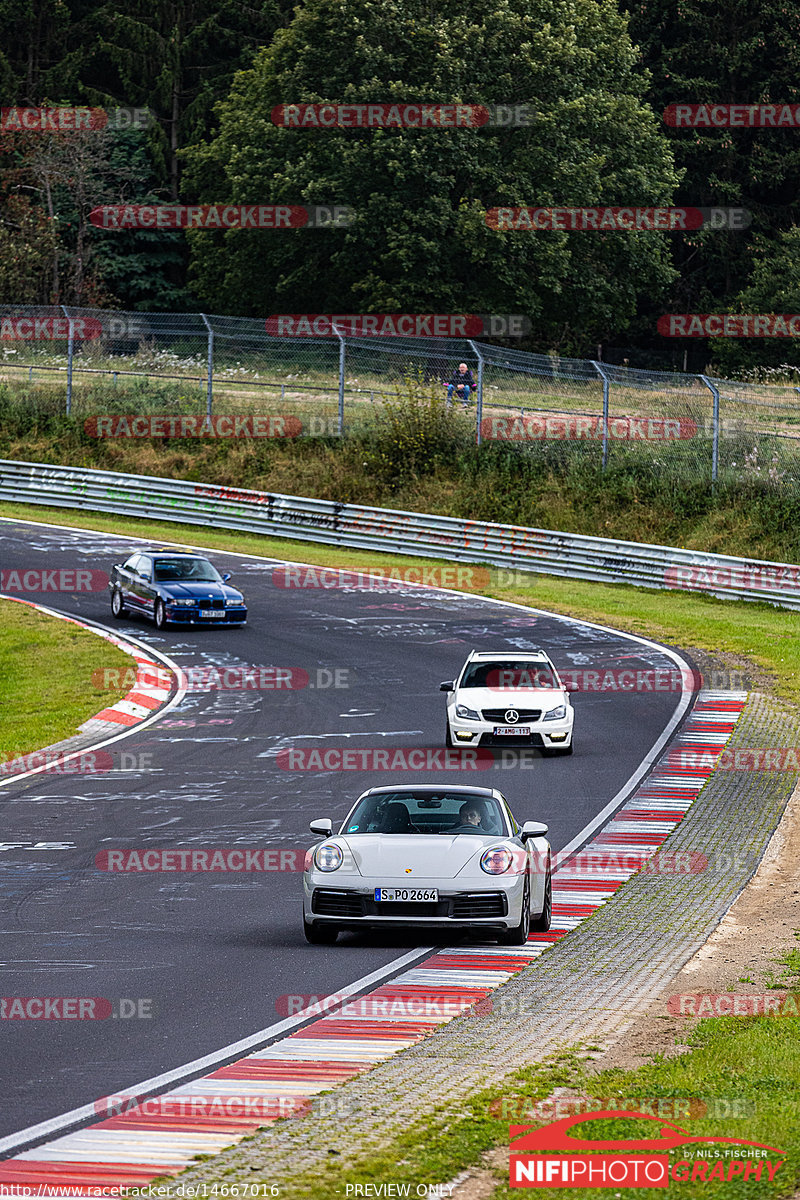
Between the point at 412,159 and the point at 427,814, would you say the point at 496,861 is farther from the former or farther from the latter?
the point at 412,159

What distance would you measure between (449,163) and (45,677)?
3709 centimetres

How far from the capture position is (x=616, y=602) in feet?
109

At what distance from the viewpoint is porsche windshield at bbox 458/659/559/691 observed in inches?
828

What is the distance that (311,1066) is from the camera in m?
8.55

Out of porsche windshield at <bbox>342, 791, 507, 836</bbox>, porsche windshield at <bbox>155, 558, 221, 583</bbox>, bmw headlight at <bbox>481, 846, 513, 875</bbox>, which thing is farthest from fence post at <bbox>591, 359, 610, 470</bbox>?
bmw headlight at <bbox>481, 846, 513, 875</bbox>

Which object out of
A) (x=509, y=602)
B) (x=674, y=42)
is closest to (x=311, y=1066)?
(x=509, y=602)

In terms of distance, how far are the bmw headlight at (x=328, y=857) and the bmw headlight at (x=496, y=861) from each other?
1.05 metres

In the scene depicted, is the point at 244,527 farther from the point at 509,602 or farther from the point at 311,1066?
the point at 311,1066

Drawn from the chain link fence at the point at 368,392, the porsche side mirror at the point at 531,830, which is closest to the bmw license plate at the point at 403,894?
the porsche side mirror at the point at 531,830

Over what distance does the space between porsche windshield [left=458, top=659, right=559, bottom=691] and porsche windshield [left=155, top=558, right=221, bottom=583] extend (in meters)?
10.0

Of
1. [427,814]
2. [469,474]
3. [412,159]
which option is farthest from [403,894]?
[412,159]

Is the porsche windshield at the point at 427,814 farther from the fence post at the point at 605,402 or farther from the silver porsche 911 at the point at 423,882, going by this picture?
the fence post at the point at 605,402

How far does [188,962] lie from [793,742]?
12172 mm

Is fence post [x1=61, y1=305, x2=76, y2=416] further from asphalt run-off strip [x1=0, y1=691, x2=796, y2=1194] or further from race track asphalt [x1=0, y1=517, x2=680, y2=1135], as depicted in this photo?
asphalt run-off strip [x1=0, y1=691, x2=796, y2=1194]
